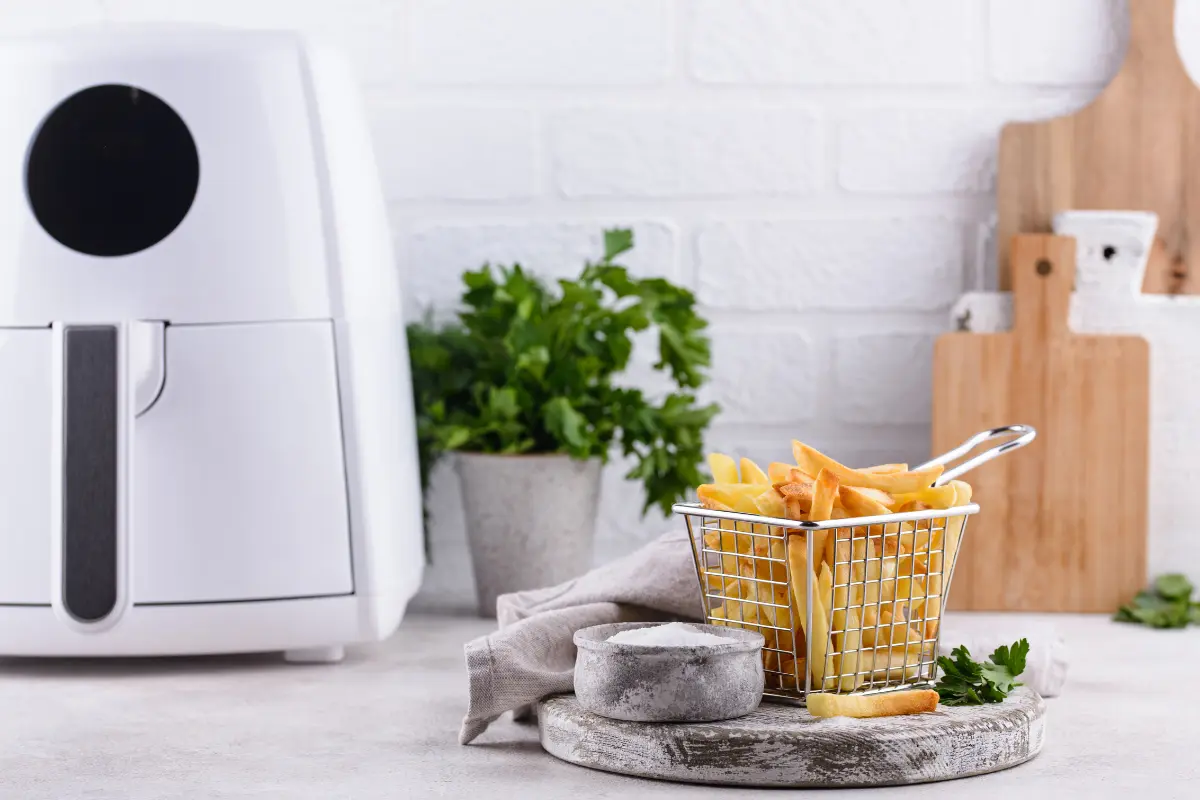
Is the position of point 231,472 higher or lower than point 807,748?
higher

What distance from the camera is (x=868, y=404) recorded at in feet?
4.33

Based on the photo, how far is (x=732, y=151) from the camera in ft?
4.32

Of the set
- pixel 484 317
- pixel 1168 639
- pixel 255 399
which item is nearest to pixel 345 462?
pixel 255 399

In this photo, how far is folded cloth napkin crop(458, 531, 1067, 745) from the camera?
2.50 ft

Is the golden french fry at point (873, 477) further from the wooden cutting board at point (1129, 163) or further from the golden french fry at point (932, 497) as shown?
the wooden cutting board at point (1129, 163)

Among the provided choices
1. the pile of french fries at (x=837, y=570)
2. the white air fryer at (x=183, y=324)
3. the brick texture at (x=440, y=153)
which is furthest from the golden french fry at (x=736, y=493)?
the brick texture at (x=440, y=153)

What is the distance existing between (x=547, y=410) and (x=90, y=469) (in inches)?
14.4

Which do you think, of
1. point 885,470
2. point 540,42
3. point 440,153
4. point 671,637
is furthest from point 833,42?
point 671,637

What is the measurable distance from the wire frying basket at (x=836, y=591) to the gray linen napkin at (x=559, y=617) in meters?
0.07

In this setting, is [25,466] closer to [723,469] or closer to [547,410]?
[547,410]

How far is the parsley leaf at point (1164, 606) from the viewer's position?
3.90 feet

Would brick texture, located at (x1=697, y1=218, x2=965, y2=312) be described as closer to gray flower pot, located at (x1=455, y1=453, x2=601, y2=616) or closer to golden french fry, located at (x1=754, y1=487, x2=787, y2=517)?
gray flower pot, located at (x1=455, y1=453, x2=601, y2=616)

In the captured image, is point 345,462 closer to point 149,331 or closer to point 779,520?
point 149,331

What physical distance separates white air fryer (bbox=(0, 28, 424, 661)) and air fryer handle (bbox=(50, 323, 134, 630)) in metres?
0.02
